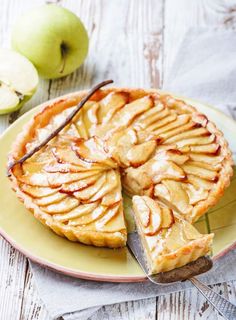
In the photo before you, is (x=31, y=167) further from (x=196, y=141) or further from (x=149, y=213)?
(x=196, y=141)

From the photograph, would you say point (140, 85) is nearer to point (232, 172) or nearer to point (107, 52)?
point (107, 52)

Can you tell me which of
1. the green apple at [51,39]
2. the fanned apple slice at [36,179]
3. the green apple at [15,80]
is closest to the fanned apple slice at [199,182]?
the fanned apple slice at [36,179]

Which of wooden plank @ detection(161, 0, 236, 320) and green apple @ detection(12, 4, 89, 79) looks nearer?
green apple @ detection(12, 4, 89, 79)

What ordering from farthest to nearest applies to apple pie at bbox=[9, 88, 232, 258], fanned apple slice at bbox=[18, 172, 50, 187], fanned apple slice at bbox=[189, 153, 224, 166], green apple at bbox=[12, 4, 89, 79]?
green apple at bbox=[12, 4, 89, 79]
fanned apple slice at bbox=[189, 153, 224, 166]
fanned apple slice at bbox=[18, 172, 50, 187]
apple pie at bbox=[9, 88, 232, 258]

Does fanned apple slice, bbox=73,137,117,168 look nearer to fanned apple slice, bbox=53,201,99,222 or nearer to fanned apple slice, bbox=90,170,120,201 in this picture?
fanned apple slice, bbox=90,170,120,201

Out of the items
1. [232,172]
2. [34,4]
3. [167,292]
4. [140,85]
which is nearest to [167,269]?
[167,292]

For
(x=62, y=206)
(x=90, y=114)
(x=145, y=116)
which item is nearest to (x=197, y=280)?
(x=62, y=206)

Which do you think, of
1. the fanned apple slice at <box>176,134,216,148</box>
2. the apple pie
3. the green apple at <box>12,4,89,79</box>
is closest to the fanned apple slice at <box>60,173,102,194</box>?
the apple pie
